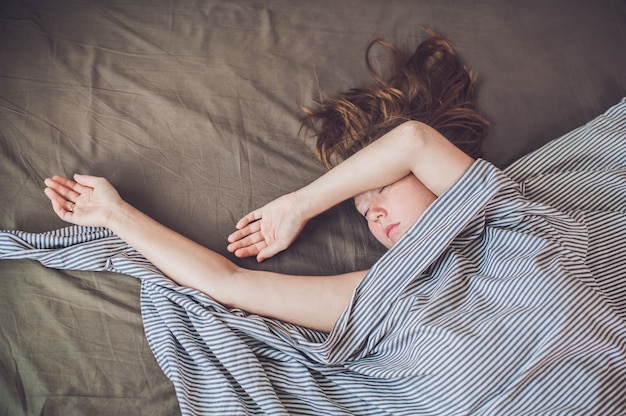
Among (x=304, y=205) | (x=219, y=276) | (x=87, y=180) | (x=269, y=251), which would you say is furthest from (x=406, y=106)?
(x=87, y=180)

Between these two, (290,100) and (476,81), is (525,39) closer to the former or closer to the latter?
(476,81)

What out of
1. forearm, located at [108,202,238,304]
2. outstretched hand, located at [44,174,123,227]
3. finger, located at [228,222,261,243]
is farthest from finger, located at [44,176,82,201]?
finger, located at [228,222,261,243]

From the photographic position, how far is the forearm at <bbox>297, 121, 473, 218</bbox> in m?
1.03

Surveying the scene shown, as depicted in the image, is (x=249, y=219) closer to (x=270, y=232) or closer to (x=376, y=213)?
(x=270, y=232)

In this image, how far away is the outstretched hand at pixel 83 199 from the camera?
1038 millimetres

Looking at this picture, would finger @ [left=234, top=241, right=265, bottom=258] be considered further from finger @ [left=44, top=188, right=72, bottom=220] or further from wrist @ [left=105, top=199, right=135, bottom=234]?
finger @ [left=44, top=188, right=72, bottom=220]

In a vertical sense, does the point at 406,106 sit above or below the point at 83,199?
above

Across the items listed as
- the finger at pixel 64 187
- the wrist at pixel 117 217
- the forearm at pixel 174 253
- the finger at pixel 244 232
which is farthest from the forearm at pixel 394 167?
the finger at pixel 64 187

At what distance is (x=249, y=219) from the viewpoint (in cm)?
109

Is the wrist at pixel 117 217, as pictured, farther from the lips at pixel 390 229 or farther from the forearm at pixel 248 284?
the lips at pixel 390 229

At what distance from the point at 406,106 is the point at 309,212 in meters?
0.38

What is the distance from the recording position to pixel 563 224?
0.99m

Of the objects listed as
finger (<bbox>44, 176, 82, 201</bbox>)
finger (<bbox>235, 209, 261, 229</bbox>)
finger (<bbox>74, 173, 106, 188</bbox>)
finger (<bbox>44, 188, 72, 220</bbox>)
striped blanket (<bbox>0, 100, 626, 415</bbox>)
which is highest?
finger (<bbox>74, 173, 106, 188</bbox>)

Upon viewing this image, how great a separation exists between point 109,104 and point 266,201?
429mm
